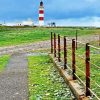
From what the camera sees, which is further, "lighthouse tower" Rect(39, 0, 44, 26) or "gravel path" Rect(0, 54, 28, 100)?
"lighthouse tower" Rect(39, 0, 44, 26)

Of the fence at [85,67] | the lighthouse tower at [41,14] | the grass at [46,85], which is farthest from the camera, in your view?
the lighthouse tower at [41,14]

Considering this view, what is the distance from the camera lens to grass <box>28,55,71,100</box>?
12.0 m

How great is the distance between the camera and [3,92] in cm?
1271

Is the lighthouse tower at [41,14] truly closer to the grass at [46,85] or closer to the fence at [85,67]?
the fence at [85,67]

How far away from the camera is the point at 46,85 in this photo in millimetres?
13961

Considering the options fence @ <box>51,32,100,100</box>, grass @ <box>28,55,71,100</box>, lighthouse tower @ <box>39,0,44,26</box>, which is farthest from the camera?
lighthouse tower @ <box>39,0,44,26</box>

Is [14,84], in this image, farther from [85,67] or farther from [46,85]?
[85,67]

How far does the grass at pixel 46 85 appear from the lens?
11984mm

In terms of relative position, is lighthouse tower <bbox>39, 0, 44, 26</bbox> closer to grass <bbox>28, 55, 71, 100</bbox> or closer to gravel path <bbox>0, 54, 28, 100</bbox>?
gravel path <bbox>0, 54, 28, 100</bbox>

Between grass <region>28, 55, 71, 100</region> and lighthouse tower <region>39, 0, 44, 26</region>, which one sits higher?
lighthouse tower <region>39, 0, 44, 26</region>

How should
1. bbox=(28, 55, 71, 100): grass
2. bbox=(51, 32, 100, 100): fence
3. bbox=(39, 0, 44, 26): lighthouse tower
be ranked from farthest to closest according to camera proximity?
bbox=(39, 0, 44, 26): lighthouse tower, bbox=(28, 55, 71, 100): grass, bbox=(51, 32, 100, 100): fence

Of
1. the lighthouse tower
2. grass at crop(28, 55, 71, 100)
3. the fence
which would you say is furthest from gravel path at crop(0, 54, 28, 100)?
the lighthouse tower

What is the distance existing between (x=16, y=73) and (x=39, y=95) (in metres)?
5.36

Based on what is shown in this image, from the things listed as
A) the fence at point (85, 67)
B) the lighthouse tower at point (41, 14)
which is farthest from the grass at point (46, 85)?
the lighthouse tower at point (41, 14)
